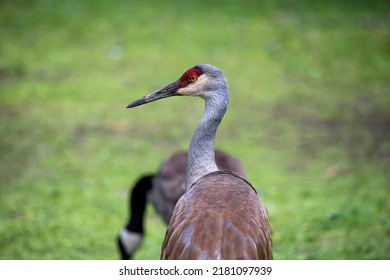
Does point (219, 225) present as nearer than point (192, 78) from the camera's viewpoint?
Yes

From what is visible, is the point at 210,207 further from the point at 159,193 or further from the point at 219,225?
the point at 159,193

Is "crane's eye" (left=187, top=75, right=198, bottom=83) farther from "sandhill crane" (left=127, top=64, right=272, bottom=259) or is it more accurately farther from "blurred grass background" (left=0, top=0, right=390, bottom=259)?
"blurred grass background" (left=0, top=0, right=390, bottom=259)

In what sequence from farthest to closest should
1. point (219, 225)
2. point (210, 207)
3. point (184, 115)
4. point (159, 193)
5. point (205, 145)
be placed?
1. point (184, 115)
2. point (159, 193)
3. point (205, 145)
4. point (210, 207)
5. point (219, 225)

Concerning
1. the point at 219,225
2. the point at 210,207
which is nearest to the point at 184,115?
the point at 210,207

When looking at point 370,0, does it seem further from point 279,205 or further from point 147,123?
point 279,205

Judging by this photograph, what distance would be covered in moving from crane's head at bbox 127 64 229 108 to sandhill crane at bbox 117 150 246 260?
1.18m

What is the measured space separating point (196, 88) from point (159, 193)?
5.86 feet

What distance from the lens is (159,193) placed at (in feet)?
20.1

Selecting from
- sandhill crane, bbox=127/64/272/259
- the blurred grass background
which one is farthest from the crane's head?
the blurred grass background

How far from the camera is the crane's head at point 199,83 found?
4543 mm

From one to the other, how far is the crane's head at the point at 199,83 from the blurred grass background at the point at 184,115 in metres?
1.81

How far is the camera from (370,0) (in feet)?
43.3

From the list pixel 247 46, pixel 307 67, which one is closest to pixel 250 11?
pixel 247 46

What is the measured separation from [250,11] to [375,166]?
5.72 metres
